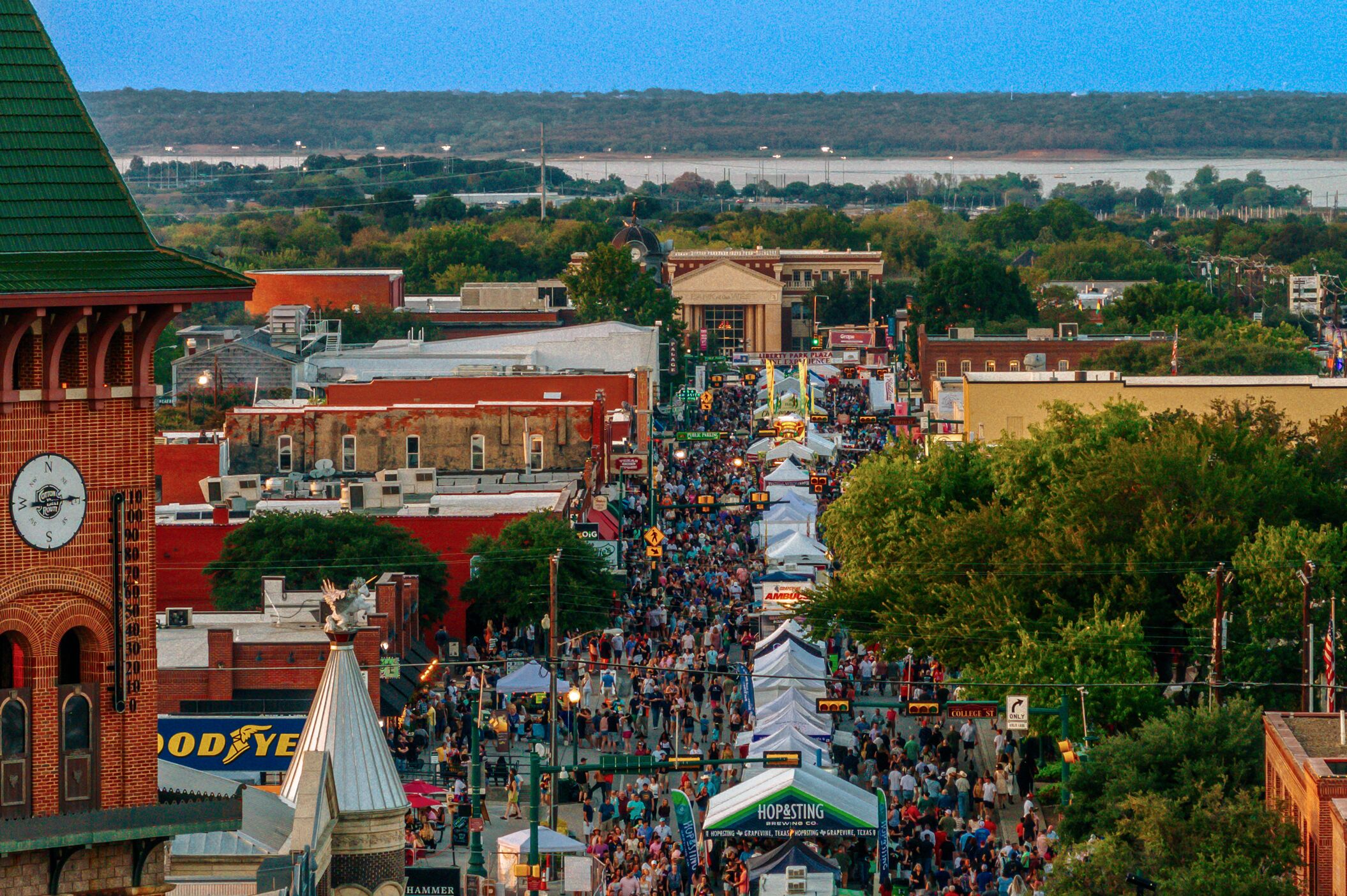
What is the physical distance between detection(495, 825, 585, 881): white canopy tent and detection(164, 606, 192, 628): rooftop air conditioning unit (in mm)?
13471

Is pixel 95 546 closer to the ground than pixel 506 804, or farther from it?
farther from it

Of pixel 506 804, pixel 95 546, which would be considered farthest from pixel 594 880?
pixel 95 546

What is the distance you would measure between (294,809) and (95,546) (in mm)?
4684

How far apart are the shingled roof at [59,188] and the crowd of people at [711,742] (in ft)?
69.8

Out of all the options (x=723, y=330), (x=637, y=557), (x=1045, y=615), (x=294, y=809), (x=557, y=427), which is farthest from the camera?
(x=723, y=330)

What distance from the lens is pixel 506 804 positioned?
4275cm

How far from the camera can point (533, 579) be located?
2213 inches

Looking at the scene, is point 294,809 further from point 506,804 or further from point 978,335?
point 978,335

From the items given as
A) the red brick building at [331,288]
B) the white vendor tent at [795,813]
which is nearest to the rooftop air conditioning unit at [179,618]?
the white vendor tent at [795,813]

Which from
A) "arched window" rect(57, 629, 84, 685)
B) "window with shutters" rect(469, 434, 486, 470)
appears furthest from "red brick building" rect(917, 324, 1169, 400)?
"arched window" rect(57, 629, 84, 685)

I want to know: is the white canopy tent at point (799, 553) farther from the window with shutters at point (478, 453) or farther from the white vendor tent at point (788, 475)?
the window with shutters at point (478, 453)

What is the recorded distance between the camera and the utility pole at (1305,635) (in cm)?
3981

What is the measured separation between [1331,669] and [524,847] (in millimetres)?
12459

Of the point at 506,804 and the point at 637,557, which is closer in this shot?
the point at 506,804
